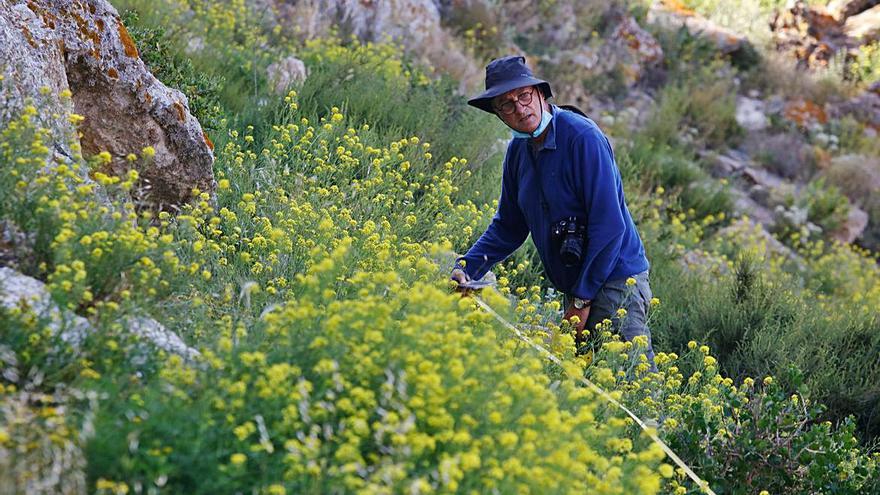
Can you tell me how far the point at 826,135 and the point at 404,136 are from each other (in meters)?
7.77

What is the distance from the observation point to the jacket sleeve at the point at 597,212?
414 centimetres

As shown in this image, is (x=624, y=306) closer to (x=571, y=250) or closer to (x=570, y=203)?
(x=571, y=250)

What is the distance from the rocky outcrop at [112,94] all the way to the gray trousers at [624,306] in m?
1.88

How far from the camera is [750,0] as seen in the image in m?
15.8

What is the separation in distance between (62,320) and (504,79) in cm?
221

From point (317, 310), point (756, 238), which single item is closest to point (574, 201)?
point (317, 310)

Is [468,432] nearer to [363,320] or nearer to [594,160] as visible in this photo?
[363,320]

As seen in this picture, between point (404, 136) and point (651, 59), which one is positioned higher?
point (404, 136)

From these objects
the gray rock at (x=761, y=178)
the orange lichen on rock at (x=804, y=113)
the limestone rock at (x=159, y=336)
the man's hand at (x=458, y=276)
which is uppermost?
the limestone rock at (x=159, y=336)

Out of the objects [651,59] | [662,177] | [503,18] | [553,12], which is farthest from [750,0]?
[662,177]

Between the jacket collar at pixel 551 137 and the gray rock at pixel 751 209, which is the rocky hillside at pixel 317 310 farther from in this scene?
the gray rock at pixel 751 209

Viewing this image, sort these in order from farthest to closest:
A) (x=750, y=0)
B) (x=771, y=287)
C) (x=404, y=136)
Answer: (x=750, y=0) < (x=404, y=136) < (x=771, y=287)

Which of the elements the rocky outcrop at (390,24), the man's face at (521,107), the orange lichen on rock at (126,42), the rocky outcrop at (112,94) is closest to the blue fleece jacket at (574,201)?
the man's face at (521,107)

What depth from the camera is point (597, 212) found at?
4156 millimetres
